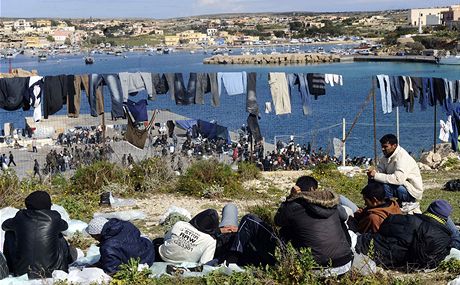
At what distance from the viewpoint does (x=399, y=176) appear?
621 cm

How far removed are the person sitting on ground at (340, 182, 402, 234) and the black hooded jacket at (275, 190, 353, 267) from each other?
3.38 ft

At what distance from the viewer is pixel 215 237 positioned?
215 inches

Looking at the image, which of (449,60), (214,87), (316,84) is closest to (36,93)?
(214,87)

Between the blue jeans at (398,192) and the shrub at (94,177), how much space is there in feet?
13.3

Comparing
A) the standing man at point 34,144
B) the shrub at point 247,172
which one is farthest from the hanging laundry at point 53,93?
the standing man at point 34,144

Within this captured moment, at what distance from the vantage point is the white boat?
292ft

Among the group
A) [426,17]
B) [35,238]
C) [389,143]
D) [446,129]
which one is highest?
[389,143]

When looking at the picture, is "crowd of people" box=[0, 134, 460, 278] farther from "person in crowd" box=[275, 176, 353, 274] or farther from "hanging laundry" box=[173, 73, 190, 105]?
"hanging laundry" box=[173, 73, 190, 105]

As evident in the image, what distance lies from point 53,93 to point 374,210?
323 inches

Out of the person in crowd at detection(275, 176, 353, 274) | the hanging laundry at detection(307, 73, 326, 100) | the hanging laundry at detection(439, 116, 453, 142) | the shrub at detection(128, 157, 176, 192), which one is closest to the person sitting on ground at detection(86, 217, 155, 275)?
the person in crowd at detection(275, 176, 353, 274)

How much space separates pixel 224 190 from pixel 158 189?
917mm

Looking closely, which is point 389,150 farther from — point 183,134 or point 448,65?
point 448,65

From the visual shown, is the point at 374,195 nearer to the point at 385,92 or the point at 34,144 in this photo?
the point at 385,92

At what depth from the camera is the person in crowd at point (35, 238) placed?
4848 millimetres
